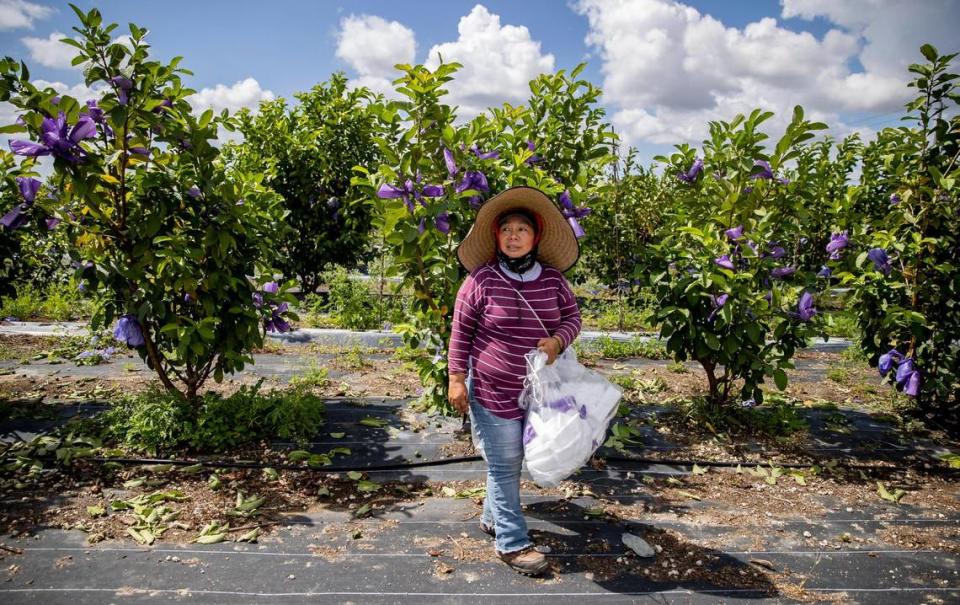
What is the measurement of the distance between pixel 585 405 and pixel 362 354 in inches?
156

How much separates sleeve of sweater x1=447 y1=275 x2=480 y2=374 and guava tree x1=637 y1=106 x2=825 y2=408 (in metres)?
1.75

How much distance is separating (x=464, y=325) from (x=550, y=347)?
365 mm

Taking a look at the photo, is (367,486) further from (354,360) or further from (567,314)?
(354,360)

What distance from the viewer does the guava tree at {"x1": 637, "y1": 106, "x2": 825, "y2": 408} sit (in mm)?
3385

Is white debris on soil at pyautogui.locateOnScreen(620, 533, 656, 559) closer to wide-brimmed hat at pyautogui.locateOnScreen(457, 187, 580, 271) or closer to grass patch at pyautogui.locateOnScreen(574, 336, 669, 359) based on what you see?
wide-brimmed hat at pyautogui.locateOnScreen(457, 187, 580, 271)

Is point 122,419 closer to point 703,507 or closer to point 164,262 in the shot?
point 164,262

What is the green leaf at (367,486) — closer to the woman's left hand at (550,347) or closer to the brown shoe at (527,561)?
the brown shoe at (527,561)

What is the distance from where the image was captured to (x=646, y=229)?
29.1 feet

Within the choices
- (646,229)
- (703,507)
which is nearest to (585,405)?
(703,507)

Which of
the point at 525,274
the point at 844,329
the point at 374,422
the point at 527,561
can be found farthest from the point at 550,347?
the point at 844,329

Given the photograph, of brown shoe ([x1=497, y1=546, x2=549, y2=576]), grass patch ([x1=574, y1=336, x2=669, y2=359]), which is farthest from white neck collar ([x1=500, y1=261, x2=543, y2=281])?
grass patch ([x1=574, y1=336, x2=669, y2=359])

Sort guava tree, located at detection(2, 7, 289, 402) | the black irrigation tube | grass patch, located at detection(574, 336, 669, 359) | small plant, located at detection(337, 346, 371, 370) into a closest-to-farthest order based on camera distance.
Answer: guava tree, located at detection(2, 7, 289, 402), the black irrigation tube, small plant, located at detection(337, 346, 371, 370), grass patch, located at detection(574, 336, 669, 359)

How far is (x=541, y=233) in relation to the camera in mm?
2406

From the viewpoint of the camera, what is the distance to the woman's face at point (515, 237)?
90.0 inches
